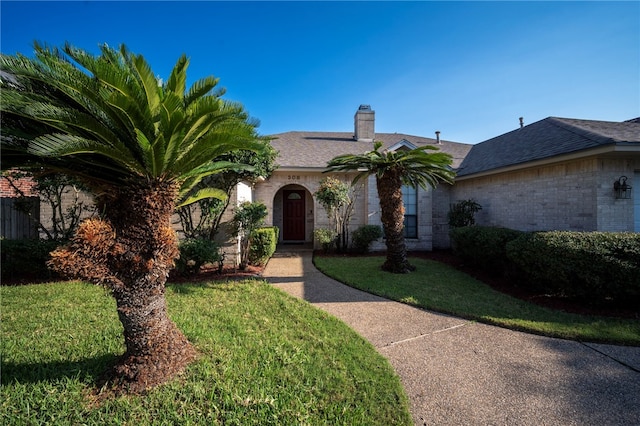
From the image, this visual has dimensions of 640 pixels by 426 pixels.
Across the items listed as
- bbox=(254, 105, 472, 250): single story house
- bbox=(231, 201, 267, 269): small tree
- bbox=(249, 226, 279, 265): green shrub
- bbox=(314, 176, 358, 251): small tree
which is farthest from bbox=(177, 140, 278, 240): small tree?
bbox=(254, 105, 472, 250): single story house

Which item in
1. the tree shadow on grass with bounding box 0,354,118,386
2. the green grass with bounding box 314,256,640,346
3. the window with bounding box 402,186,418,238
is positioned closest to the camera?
the tree shadow on grass with bounding box 0,354,118,386

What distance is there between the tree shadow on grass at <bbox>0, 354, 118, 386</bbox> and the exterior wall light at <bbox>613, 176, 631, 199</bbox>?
35.2ft

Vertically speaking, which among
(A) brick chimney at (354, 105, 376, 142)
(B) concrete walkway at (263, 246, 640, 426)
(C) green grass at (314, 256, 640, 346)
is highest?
(A) brick chimney at (354, 105, 376, 142)

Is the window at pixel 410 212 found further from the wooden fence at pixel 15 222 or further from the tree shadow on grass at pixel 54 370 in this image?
the wooden fence at pixel 15 222

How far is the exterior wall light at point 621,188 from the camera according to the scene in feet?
22.0

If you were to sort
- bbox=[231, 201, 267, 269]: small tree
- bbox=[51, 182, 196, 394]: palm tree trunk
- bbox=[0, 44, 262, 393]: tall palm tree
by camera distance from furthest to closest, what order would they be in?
→ 1. bbox=[231, 201, 267, 269]: small tree
2. bbox=[51, 182, 196, 394]: palm tree trunk
3. bbox=[0, 44, 262, 393]: tall palm tree

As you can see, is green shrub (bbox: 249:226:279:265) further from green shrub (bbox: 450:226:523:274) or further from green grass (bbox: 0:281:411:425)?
green shrub (bbox: 450:226:523:274)

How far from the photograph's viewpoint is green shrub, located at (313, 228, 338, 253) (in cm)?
1136

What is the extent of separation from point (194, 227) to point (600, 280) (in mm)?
10125

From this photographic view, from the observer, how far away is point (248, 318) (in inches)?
189

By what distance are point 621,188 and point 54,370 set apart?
11404mm

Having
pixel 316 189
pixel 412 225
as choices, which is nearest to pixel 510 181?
pixel 412 225

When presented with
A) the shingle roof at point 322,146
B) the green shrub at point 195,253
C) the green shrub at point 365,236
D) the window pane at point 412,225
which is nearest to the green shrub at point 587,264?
the green shrub at point 365,236

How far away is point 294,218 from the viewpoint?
1506 centimetres
